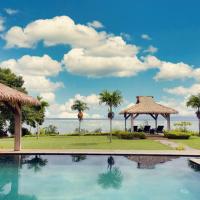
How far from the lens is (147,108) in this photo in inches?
1415

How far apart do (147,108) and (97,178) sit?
74.3 feet

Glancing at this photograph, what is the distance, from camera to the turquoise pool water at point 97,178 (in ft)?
37.8

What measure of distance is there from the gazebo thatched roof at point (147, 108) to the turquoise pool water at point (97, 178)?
17.3 m

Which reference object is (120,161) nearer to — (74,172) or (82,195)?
(74,172)

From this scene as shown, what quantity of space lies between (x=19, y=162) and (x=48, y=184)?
4239 millimetres

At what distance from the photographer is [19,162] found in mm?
16719

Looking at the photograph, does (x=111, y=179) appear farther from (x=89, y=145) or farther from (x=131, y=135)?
(x=131, y=135)

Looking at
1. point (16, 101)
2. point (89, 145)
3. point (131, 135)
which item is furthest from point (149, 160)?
point (131, 135)

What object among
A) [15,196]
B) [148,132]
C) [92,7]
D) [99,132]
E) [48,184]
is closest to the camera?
[15,196]

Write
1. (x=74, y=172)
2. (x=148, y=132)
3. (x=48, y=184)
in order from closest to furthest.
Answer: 1. (x=48, y=184)
2. (x=74, y=172)
3. (x=148, y=132)

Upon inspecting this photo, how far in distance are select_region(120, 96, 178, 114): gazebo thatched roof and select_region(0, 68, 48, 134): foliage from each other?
29.0ft

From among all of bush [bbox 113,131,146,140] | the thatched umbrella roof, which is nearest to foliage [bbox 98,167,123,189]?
the thatched umbrella roof

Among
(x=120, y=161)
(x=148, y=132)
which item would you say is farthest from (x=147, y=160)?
(x=148, y=132)

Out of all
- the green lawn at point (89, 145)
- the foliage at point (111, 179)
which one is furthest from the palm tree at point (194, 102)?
the foliage at point (111, 179)
